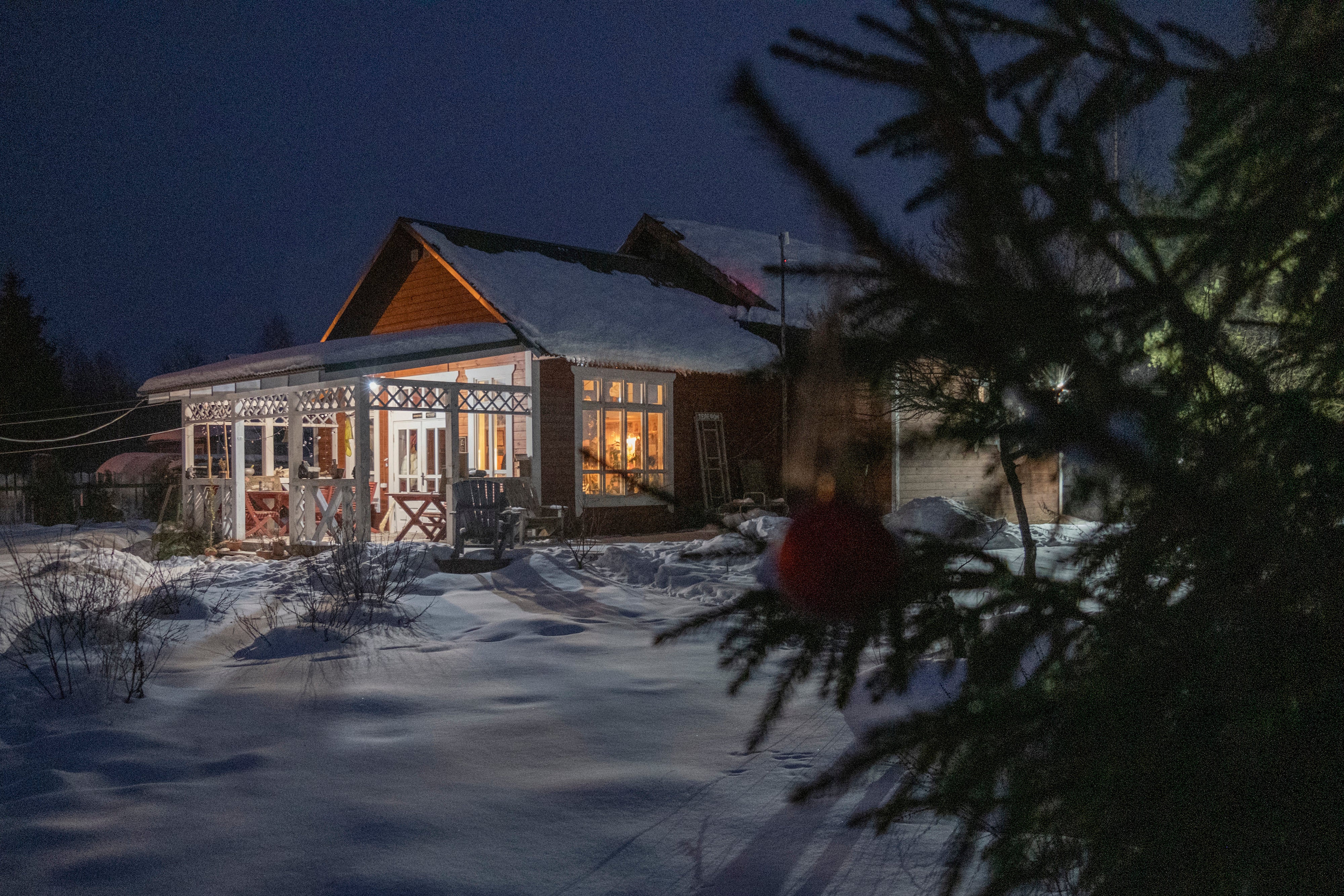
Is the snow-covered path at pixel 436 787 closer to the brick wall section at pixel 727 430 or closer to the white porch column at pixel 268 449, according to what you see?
the brick wall section at pixel 727 430

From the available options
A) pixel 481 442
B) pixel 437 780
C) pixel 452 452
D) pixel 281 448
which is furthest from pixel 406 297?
pixel 281 448

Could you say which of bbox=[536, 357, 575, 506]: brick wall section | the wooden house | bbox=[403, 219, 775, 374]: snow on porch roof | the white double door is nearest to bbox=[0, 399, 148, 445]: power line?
the wooden house

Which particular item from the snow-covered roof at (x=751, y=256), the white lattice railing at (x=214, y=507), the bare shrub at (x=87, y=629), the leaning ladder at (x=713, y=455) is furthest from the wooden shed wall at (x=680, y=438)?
the bare shrub at (x=87, y=629)

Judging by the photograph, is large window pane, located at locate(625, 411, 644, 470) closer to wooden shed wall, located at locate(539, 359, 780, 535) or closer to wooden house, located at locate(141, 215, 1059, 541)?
wooden house, located at locate(141, 215, 1059, 541)

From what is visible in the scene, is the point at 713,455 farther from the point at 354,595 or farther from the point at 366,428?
the point at 354,595

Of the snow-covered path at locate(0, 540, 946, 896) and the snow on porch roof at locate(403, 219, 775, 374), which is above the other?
the snow on porch roof at locate(403, 219, 775, 374)

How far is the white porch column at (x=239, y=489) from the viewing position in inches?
539

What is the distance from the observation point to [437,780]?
3.75 metres

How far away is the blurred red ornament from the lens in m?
1.54

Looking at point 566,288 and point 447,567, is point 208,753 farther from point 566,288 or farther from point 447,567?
point 566,288

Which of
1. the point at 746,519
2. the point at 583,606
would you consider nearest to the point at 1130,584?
the point at 746,519

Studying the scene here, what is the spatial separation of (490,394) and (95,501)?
36.6 feet

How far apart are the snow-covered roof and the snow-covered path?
13.6m

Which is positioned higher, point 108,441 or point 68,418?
point 68,418
